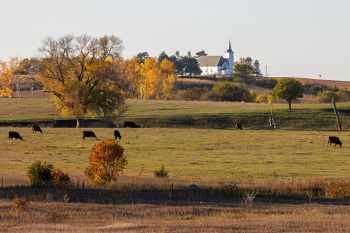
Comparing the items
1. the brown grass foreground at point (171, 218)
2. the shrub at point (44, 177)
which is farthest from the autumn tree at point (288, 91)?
the brown grass foreground at point (171, 218)

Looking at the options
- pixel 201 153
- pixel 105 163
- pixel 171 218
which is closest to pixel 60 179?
pixel 105 163

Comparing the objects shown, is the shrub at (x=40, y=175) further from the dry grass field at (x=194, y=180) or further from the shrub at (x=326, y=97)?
the shrub at (x=326, y=97)

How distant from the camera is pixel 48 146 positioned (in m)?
52.7

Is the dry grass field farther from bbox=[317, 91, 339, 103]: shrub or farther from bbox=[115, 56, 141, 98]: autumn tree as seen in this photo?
bbox=[115, 56, 141, 98]: autumn tree

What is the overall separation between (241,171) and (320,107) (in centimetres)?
6363

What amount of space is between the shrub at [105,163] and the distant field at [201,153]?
4.88 m

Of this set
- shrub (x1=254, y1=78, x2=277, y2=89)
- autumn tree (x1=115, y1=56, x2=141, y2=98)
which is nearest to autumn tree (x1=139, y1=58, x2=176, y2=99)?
autumn tree (x1=115, y1=56, x2=141, y2=98)

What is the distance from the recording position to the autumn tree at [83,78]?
85062mm

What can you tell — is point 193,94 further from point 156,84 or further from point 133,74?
point 133,74

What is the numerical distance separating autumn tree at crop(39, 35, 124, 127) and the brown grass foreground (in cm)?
6004

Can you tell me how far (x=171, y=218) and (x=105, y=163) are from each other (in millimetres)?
8974

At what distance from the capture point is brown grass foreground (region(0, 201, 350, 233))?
19688 millimetres

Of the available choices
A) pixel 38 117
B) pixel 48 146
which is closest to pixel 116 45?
pixel 38 117

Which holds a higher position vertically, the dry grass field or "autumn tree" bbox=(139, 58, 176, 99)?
"autumn tree" bbox=(139, 58, 176, 99)
